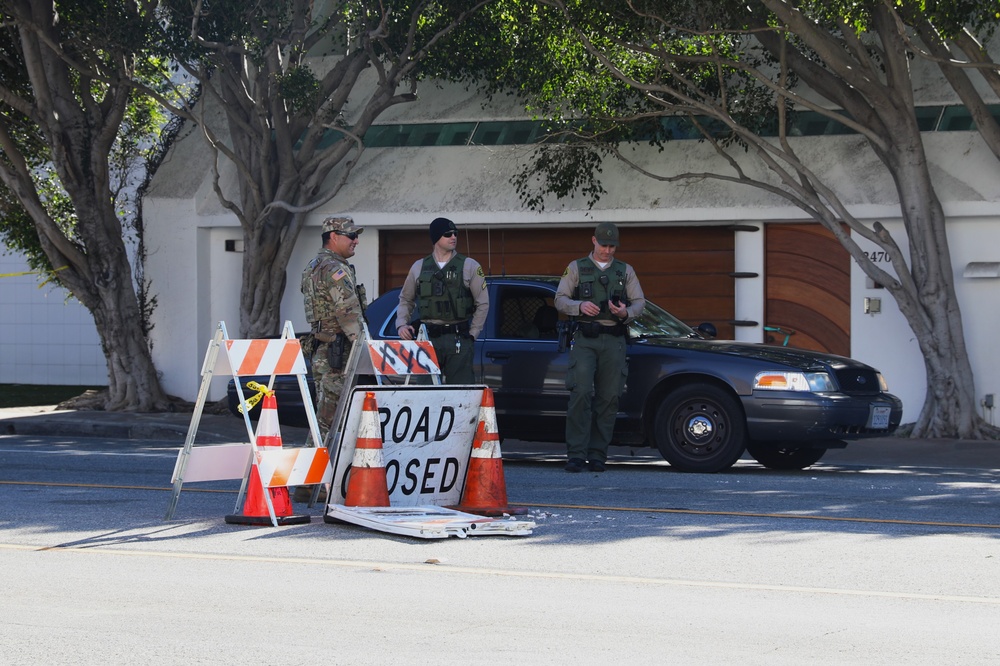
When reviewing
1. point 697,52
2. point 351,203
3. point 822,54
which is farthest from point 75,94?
point 822,54

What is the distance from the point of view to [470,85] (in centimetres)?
1933

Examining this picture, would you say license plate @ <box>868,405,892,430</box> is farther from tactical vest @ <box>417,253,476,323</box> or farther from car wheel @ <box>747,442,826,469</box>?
tactical vest @ <box>417,253,476,323</box>

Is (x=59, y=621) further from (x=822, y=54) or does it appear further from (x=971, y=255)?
(x=971, y=255)

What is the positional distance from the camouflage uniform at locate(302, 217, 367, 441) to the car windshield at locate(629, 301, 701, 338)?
3035mm

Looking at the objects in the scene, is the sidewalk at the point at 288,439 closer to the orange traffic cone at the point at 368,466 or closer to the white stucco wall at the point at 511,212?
the white stucco wall at the point at 511,212

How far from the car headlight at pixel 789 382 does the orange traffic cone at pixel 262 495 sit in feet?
Answer: 14.0

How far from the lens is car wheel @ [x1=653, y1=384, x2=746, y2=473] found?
11602 mm

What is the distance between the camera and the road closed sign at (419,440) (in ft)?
28.6

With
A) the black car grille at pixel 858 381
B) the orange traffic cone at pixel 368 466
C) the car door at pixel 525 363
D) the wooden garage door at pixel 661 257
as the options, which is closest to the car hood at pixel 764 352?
the black car grille at pixel 858 381

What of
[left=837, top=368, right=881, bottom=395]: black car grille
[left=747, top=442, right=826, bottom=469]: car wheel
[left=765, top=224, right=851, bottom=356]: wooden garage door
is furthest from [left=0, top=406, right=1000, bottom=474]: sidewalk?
[left=765, top=224, right=851, bottom=356]: wooden garage door

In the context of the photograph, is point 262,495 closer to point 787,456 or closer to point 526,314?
point 526,314

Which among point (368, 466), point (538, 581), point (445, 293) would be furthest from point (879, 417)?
point (538, 581)

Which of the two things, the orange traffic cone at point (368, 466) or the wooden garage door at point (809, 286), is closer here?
the orange traffic cone at point (368, 466)

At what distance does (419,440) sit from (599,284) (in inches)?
120
